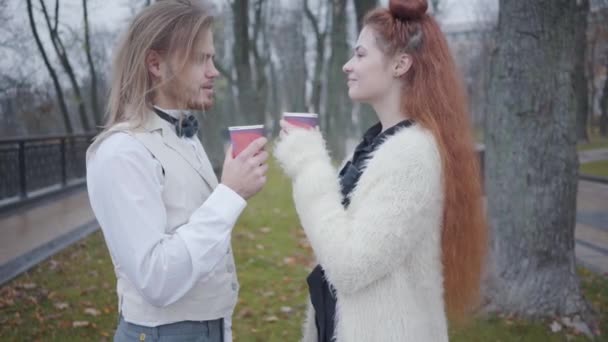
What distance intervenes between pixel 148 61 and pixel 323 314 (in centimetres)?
115

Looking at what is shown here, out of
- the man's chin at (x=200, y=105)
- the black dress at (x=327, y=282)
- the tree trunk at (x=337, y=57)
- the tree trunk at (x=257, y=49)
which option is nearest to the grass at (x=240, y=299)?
the black dress at (x=327, y=282)

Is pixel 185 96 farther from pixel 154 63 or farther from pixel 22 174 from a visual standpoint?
pixel 22 174

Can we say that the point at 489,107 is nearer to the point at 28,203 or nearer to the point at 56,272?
the point at 56,272

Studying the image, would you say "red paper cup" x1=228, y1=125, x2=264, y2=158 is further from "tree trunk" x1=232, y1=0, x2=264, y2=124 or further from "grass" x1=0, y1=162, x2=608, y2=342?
"tree trunk" x1=232, y1=0, x2=264, y2=124

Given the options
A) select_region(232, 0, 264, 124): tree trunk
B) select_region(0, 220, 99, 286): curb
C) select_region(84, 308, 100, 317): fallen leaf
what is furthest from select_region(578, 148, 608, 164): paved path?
select_region(84, 308, 100, 317): fallen leaf

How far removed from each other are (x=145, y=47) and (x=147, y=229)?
585 mm

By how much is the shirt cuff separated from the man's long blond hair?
0.34 m

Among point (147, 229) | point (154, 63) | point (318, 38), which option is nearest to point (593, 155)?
point (318, 38)

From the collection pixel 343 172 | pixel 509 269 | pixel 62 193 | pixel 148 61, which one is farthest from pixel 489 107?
pixel 62 193

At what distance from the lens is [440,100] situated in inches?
78.4

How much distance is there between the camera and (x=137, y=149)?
5.36 ft

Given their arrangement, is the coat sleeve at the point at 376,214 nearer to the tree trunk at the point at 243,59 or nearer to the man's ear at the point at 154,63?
the man's ear at the point at 154,63

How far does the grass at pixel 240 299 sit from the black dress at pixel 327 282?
238 cm

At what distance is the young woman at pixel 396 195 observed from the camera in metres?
1.83
